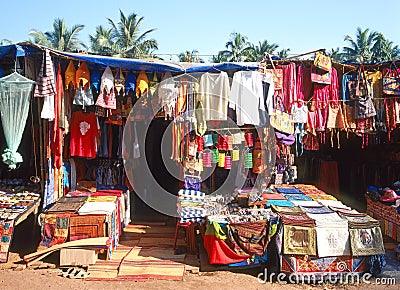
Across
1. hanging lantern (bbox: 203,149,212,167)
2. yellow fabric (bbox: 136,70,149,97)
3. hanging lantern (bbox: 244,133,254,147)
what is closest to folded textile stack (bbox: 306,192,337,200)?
hanging lantern (bbox: 244,133,254,147)

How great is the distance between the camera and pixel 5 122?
5.59 metres

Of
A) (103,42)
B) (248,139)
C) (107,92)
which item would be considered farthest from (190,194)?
(103,42)

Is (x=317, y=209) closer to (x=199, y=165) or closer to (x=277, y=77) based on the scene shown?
(x=199, y=165)

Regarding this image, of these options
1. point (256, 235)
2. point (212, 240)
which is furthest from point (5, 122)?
point (256, 235)

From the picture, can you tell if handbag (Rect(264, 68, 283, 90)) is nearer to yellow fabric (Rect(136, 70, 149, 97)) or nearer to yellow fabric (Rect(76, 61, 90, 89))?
yellow fabric (Rect(136, 70, 149, 97))

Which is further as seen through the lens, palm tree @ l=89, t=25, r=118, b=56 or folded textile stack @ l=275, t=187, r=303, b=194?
palm tree @ l=89, t=25, r=118, b=56

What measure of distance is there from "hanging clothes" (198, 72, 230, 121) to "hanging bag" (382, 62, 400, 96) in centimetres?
281

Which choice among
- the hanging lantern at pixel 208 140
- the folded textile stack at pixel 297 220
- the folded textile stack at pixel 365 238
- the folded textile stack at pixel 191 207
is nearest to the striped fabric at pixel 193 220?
the folded textile stack at pixel 191 207

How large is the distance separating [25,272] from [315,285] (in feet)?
12.0

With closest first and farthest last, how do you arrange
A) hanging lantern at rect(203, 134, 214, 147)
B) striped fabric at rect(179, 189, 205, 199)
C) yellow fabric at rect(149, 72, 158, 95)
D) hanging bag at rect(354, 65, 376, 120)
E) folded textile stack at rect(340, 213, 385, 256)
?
folded textile stack at rect(340, 213, 385, 256), striped fabric at rect(179, 189, 205, 199), yellow fabric at rect(149, 72, 158, 95), hanging lantern at rect(203, 134, 214, 147), hanging bag at rect(354, 65, 376, 120)

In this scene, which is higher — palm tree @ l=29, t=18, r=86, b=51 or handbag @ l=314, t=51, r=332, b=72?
palm tree @ l=29, t=18, r=86, b=51

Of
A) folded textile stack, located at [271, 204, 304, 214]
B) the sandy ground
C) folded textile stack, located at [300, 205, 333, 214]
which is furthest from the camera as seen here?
folded textile stack, located at [300, 205, 333, 214]

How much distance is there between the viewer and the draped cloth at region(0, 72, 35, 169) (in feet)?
18.2

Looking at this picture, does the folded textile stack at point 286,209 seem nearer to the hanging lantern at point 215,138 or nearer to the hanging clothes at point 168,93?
the hanging lantern at point 215,138
